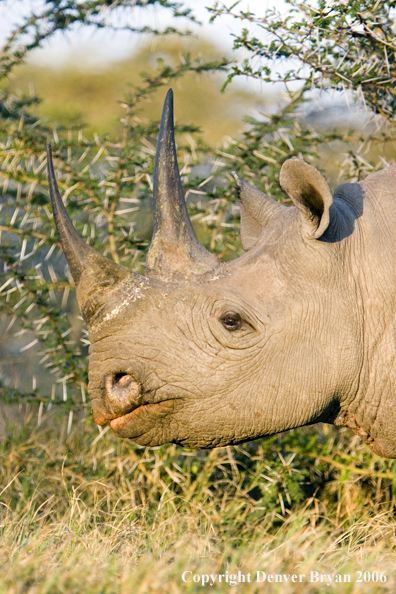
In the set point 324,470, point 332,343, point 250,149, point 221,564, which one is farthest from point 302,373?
point 250,149

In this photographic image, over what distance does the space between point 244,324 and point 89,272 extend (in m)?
0.86

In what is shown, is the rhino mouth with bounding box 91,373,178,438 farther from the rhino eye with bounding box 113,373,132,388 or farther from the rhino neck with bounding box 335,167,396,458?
the rhino neck with bounding box 335,167,396,458

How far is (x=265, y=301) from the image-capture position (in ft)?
12.0

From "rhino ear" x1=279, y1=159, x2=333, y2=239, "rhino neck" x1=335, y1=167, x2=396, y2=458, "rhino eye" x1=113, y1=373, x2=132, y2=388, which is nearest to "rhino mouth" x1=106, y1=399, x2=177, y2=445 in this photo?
"rhino eye" x1=113, y1=373, x2=132, y2=388

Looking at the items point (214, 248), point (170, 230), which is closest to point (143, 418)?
point (170, 230)

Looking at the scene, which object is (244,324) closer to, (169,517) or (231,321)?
(231,321)

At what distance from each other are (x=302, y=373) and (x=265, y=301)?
43 cm

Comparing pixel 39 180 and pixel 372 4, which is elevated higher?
pixel 372 4

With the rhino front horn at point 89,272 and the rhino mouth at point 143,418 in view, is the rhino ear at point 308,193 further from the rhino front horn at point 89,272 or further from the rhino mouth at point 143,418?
the rhino mouth at point 143,418

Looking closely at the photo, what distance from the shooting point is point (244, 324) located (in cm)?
363

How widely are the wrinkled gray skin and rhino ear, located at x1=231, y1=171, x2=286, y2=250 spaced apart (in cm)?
49

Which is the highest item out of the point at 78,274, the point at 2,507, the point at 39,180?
the point at 39,180

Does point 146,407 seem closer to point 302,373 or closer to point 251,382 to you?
point 251,382

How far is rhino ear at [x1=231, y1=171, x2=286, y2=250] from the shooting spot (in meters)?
4.34
